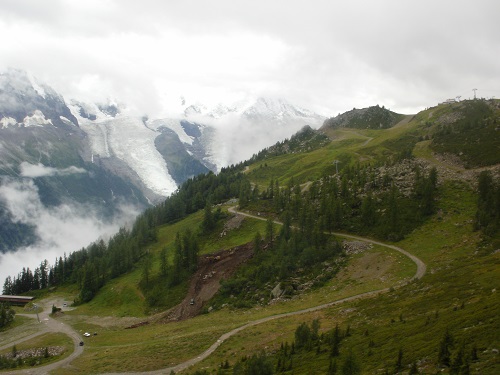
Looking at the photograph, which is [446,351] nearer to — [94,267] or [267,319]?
[267,319]

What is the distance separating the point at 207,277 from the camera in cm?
11225

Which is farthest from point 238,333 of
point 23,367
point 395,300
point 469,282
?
point 23,367

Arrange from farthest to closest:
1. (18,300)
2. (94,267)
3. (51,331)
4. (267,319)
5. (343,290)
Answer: (18,300), (94,267), (51,331), (343,290), (267,319)

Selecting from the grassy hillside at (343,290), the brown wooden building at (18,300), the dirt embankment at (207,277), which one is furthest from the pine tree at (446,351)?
the brown wooden building at (18,300)

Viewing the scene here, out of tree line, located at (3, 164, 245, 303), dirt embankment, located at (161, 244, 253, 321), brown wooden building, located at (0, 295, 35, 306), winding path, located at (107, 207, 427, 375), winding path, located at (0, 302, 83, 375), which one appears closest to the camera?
winding path, located at (107, 207, 427, 375)

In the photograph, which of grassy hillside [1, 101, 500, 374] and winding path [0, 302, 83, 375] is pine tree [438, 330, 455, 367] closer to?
grassy hillside [1, 101, 500, 374]

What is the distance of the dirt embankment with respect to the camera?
326ft

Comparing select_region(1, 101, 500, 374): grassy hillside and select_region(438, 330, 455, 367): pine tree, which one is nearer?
select_region(438, 330, 455, 367): pine tree

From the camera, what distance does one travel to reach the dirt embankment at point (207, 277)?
326ft

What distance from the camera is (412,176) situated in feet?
390

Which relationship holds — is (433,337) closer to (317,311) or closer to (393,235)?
(317,311)

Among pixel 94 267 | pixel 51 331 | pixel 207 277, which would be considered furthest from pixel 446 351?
pixel 94 267

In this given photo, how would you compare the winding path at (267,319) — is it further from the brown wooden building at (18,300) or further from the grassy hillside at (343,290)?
the brown wooden building at (18,300)

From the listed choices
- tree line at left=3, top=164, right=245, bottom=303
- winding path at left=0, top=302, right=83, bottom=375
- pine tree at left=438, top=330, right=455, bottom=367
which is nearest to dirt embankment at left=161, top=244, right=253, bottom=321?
winding path at left=0, top=302, right=83, bottom=375
